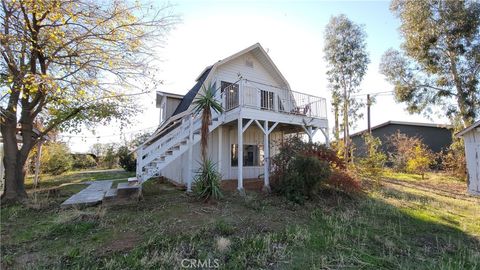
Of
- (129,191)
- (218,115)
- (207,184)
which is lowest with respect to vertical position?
(129,191)

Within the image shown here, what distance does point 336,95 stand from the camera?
703 inches

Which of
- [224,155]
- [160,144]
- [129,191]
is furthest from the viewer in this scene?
[224,155]

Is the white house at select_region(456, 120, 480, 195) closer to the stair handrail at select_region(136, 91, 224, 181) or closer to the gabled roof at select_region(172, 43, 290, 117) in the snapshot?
the gabled roof at select_region(172, 43, 290, 117)

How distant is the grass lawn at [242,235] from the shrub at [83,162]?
65.9 feet

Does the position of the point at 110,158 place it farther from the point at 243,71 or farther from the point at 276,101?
the point at 276,101

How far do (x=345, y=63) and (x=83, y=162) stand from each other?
26.1 metres

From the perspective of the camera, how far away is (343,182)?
8336 millimetres

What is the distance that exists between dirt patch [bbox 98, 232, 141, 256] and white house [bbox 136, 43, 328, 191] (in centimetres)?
347

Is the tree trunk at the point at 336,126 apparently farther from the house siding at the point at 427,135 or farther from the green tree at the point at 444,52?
the green tree at the point at 444,52

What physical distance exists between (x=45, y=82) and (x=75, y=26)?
2389 mm

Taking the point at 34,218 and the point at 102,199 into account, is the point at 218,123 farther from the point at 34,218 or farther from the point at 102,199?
the point at 34,218

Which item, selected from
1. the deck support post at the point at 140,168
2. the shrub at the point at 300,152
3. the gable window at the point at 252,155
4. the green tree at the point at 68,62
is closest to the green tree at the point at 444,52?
the shrub at the point at 300,152

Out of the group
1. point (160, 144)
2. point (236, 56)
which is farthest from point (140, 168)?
point (236, 56)

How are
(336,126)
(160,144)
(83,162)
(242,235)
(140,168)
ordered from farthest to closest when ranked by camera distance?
(83,162) → (336,126) → (160,144) → (140,168) → (242,235)
